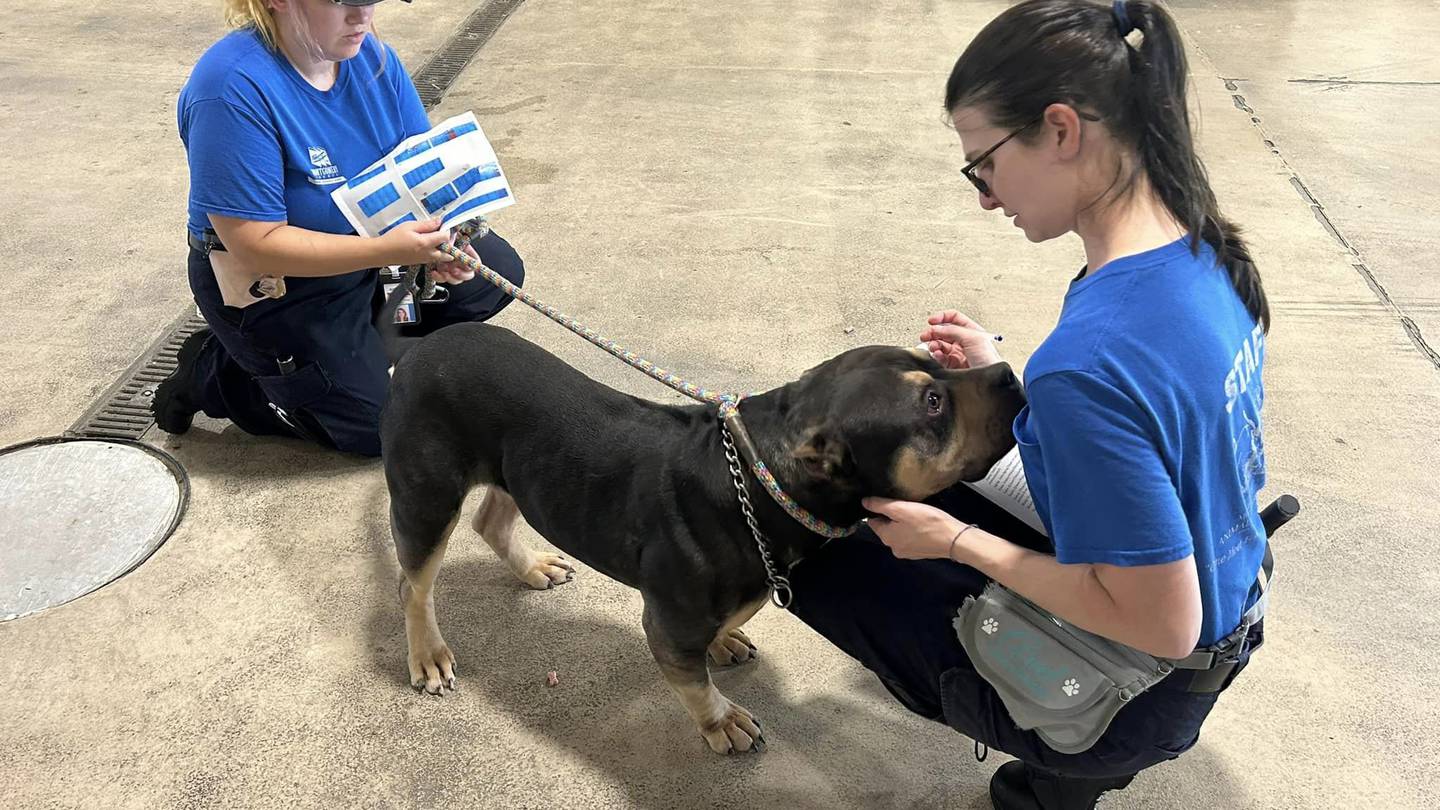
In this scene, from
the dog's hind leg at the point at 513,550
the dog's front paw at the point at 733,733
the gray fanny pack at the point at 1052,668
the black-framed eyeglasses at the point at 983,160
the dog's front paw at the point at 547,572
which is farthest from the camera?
the dog's front paw at the point at 547,572

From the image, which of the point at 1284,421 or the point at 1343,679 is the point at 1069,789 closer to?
the point at 1343,679

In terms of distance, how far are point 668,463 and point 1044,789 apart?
1224 millimetres

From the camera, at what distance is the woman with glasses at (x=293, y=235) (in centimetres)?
283

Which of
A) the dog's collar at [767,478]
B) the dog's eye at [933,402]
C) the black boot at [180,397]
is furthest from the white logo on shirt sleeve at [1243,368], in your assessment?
the black boot at [180,397]

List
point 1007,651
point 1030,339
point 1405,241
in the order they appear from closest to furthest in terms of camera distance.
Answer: point 1007,651
point 1030,339
point 1405,241

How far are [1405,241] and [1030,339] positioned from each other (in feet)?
7.84

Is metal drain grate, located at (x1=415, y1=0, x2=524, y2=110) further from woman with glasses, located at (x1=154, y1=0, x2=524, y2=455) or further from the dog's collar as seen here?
the dog's collar

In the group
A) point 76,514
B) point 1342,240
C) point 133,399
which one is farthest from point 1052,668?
point 1342,240

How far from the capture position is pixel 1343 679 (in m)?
2.79

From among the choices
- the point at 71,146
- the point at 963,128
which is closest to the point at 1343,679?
the point at 963,128

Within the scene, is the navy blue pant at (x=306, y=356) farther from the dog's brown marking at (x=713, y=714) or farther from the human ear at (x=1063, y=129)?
the human ear at (x=1063, y=129)

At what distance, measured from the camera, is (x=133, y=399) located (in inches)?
153

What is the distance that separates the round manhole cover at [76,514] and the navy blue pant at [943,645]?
93.7 inches

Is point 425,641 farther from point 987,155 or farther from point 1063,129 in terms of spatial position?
point 1063,129
